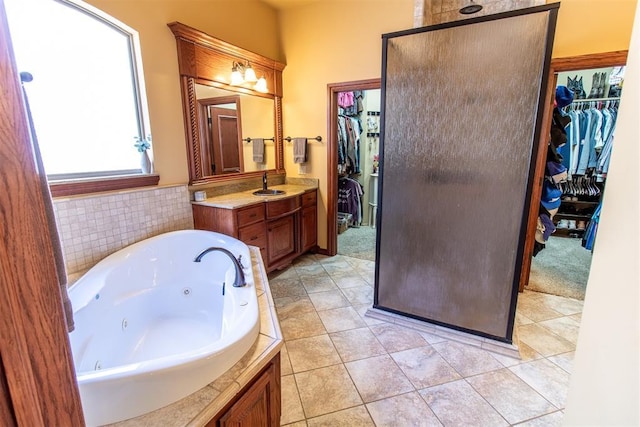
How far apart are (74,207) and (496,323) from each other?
295 centimetres

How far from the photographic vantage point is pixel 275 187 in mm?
3828

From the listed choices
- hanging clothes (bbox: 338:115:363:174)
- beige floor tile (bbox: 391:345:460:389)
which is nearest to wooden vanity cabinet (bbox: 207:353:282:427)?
beige floor tile (bbox: 391:345:460:389)

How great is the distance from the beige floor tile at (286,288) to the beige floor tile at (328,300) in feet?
0.48

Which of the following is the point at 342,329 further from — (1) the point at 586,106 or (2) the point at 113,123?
(1) the point at 586,106

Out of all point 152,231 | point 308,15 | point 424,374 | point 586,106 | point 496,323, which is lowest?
point 424,374

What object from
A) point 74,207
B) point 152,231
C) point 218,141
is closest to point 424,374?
point 152,231

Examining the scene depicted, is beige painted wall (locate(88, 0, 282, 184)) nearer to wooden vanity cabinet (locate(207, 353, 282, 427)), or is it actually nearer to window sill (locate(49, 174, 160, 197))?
window sill (locate(49, 174, 160, 197))

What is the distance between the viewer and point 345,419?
5.26 feet

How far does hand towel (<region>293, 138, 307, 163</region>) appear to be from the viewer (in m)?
3.74

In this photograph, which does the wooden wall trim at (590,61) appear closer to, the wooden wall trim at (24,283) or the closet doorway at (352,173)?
the closet doorway at (352,173)

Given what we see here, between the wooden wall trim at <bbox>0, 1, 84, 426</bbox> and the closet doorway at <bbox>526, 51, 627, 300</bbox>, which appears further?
the closet doorway at <bbox>526, 51, 627, 300</bbox>

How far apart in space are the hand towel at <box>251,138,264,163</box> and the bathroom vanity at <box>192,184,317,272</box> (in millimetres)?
401

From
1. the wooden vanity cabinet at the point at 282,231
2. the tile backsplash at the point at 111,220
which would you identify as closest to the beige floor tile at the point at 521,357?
the wooden vanity cabinet at the point at 282,231

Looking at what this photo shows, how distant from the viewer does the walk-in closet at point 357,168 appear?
4.50 metres
